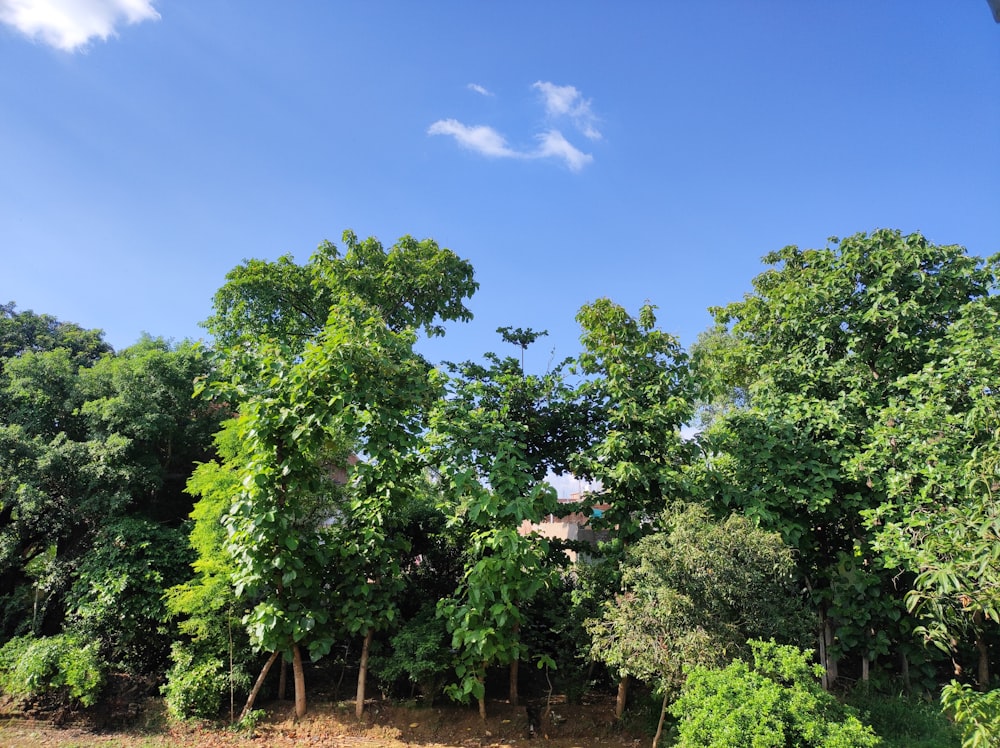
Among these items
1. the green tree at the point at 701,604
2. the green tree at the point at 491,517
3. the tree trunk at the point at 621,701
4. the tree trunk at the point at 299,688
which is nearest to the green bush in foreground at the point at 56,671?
the tree trunk at the point at 299,688

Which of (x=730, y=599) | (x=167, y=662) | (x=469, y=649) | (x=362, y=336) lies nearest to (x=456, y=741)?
(x=469, y=649)

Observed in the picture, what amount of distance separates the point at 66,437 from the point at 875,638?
36.4 feet

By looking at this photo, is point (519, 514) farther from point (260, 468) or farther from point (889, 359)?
point (889, 359)

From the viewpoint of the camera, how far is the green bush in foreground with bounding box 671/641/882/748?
365 centimetres

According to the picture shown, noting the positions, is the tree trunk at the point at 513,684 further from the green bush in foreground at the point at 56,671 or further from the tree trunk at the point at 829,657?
the green bush in foreground at the point at 56,671

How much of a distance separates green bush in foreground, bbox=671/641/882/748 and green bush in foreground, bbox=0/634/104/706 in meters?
6.03

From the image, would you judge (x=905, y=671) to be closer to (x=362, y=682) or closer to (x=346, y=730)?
(x=362, y=682)

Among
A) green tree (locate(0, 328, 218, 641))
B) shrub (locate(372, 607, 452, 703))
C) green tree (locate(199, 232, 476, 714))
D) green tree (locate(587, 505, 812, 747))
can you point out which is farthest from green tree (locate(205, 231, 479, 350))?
green tree (locate(587, 505, 812, 747))

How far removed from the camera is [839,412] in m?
6.74

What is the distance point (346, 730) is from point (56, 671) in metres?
3.22

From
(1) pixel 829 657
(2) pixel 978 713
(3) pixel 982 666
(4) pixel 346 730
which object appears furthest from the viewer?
(1) pixel 829 657

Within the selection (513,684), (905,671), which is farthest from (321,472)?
(905,671)

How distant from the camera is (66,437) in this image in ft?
26.8

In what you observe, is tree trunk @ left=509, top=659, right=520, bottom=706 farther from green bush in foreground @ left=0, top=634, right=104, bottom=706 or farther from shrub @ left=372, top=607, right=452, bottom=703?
green bush in foreground @ left=0, top=634, right=104, bottom=706
